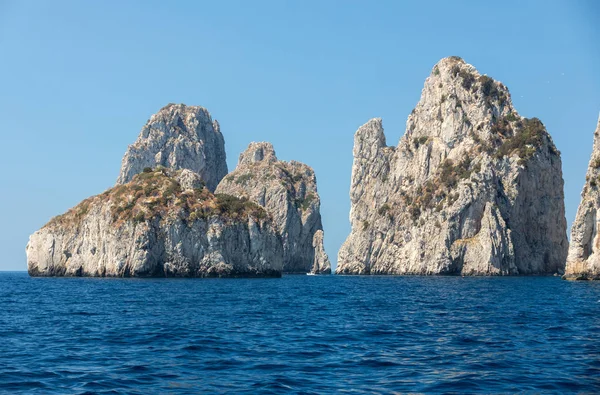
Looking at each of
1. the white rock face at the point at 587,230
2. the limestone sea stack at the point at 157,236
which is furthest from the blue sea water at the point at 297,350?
the limestone sea stack at the point at 157,236

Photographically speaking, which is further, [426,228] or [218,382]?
[426,228]

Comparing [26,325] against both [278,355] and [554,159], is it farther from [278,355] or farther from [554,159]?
[554,159]

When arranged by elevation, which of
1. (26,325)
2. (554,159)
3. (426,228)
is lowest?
(26,325)

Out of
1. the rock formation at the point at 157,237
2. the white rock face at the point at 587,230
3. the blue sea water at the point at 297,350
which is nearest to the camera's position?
the blue sea water at the point at 297,350

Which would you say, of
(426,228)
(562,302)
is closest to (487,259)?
(426,228)

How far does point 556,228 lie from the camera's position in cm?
17688

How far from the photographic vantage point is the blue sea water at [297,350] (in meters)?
21.8

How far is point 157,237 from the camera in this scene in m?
121

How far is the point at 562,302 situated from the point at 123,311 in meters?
40.2

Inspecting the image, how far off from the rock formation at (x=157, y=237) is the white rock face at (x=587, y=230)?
204 feet

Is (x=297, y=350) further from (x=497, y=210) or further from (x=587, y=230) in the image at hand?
(x=497, y=210)

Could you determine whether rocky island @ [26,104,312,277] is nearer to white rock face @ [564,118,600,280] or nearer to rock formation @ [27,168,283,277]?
rock formation @ [27,168,283,277]

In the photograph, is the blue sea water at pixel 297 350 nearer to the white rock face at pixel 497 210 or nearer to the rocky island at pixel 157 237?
the rocky island at pixel 157 237

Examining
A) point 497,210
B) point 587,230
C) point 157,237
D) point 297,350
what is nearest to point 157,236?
point 157,237
